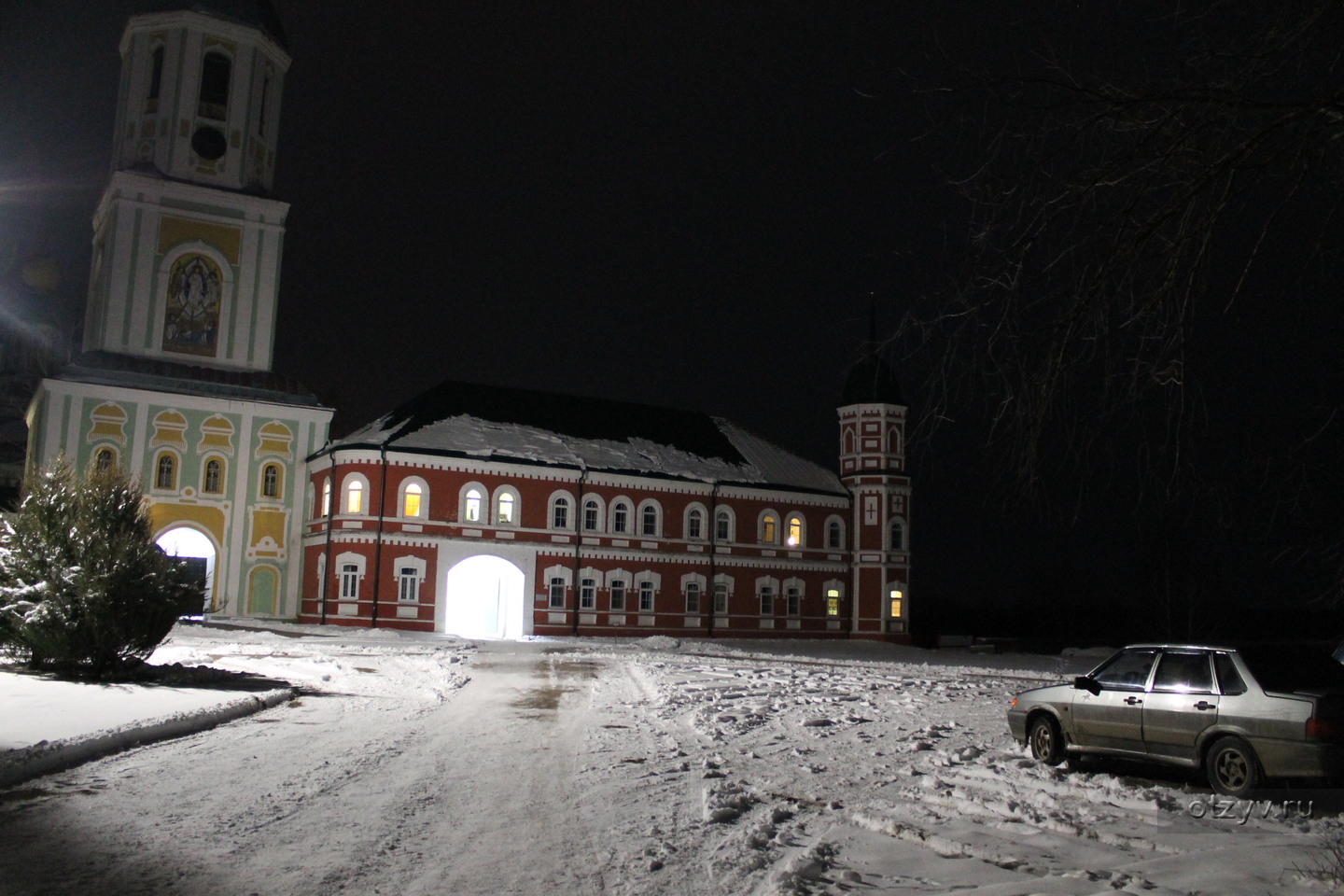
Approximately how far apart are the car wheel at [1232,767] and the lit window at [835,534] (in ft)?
135

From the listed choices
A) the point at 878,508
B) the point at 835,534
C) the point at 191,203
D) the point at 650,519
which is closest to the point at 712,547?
the point at 650,519

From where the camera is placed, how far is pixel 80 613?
53.2 ft

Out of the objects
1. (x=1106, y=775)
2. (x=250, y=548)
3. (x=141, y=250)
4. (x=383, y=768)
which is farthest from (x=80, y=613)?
(x=141, y=250)

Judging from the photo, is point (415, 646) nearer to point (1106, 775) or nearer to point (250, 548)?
point (250, 548)

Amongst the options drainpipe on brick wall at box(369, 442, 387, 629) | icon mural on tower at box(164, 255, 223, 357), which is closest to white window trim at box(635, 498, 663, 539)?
drainpipe on brick wall at box(369, 442, 387, 629)

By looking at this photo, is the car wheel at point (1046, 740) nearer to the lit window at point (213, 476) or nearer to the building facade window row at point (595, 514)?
the building facade window row at point (595, 514)

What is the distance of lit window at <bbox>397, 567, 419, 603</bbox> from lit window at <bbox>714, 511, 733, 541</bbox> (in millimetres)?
13497

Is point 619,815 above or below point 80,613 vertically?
below

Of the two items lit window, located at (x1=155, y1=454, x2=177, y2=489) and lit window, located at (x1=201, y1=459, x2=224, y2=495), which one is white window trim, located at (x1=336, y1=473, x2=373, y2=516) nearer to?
lit window, located at (x1=201, y1=459, x2=224, y2=495)

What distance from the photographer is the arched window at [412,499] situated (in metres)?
41.1

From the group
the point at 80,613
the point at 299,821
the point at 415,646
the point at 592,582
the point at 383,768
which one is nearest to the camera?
the point at 299,821

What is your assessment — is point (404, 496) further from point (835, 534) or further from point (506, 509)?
point (835, 534)

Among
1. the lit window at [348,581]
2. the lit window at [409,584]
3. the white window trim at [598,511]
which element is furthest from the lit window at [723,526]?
the lit window at [348,581]

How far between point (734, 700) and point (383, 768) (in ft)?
25.7
